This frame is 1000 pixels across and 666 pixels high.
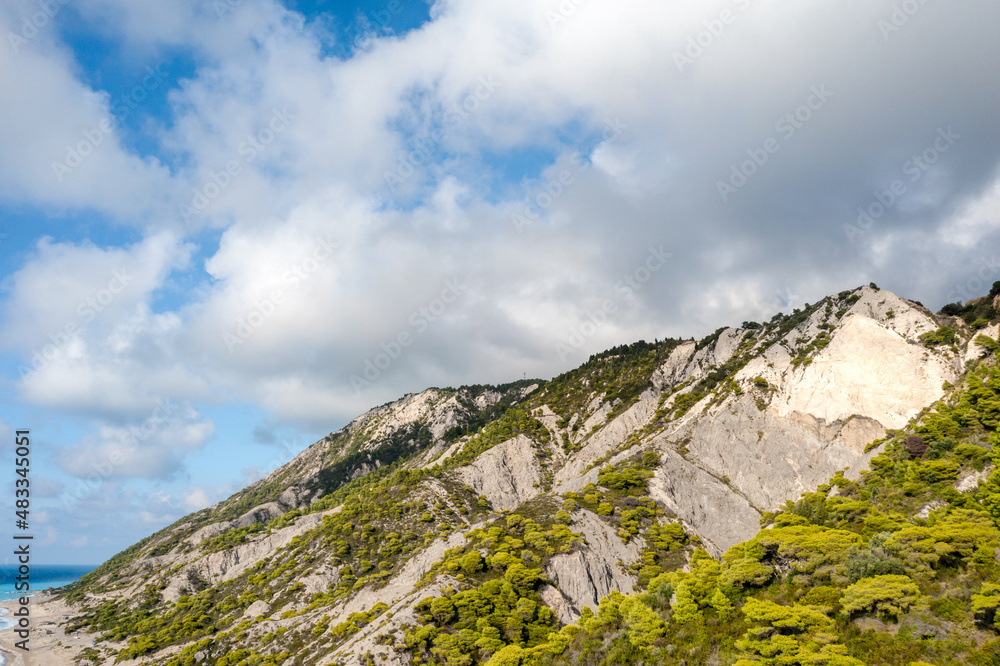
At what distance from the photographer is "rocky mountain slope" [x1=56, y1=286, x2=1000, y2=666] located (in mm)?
53719

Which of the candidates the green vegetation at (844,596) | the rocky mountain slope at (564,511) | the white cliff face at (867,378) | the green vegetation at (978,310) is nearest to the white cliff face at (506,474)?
the rocky mountain slope at (564,511)

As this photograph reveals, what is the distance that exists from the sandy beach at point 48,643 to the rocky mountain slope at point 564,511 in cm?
400

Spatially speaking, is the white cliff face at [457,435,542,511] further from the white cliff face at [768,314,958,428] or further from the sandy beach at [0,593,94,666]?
the sandy beach at [0,593,94,666]

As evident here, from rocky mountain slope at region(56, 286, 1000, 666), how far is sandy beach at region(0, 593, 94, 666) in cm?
400

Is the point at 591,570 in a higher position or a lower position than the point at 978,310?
lower

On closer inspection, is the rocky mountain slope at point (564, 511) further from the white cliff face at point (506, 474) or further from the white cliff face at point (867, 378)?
the white cliff face at point (506, 474)

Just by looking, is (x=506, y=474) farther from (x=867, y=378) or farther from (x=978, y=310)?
(x=978, y=310)

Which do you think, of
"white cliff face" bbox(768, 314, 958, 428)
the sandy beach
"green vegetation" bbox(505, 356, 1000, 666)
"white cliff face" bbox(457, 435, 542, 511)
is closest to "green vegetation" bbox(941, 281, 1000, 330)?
"white cliff face" bbox(768, 314, 958, 428)

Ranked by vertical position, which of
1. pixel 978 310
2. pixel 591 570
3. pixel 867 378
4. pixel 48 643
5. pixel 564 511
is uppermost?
pixel 978 310

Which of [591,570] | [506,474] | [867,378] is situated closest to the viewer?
[591,570]

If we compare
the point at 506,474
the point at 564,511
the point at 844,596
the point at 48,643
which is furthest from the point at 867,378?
the point at 48,643

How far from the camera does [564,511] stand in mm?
65375

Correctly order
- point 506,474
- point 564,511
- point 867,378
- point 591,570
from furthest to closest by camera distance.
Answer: point 506,474 < point 867,378 < point 564,511 < point 591,570

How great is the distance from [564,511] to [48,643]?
319ft
